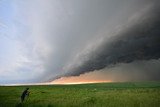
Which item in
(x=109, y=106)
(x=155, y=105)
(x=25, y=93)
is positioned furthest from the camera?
(x=25, y=93)

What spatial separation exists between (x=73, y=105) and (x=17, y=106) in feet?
18.8

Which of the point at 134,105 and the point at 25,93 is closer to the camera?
the point at 134,105

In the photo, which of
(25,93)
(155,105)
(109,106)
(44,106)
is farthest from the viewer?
(25,93)

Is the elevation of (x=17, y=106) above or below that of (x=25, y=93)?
below

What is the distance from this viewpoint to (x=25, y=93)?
26078 millimetres

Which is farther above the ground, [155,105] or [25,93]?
[25,93]

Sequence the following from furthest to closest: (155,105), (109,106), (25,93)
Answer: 1. (25,93)
2. (109,106)
3. (155,105)

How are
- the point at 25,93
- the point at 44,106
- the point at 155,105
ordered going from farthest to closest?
the point at 25,93
the point at 44,106
the point at 155,105

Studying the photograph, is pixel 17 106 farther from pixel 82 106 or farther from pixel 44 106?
pixel 82 106

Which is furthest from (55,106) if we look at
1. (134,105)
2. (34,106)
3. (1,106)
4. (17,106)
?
(134,105)

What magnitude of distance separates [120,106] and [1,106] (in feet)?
38.6

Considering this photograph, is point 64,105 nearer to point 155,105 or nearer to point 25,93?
point 25,93

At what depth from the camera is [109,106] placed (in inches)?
805

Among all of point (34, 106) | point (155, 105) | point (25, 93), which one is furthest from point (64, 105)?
point (155, 105)
